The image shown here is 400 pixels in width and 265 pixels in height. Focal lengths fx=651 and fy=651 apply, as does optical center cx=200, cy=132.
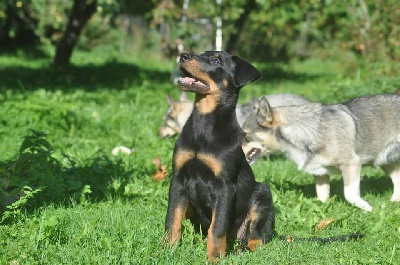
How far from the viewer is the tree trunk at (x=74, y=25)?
58.7 feet

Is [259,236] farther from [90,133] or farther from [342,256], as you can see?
[90,133]

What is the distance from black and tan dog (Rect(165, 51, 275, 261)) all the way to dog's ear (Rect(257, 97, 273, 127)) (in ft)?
7.28

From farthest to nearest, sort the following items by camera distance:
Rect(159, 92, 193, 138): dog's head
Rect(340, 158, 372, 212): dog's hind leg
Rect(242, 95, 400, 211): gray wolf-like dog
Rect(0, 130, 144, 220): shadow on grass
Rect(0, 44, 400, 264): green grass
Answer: Rect(159, 92, 193, 138): dog's head
Rect(242, 95, 400, 211): gray wolf-like dog
Rect(340, 158, 372, 212): dog's hind leg
Rect(0, 130, 144, 220): shadow on grass
Rect(0, 44, 400, 264): green grass

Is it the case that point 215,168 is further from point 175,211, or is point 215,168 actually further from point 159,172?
point 159,172

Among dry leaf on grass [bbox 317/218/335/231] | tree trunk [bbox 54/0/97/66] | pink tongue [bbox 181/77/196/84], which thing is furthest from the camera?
tree trunk [bbox 54/0/97/66]

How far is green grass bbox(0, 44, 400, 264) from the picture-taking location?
4914mm

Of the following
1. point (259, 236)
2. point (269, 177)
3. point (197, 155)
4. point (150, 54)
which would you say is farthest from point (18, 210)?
point (150, 54)

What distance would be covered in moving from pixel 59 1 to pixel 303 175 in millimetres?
20343

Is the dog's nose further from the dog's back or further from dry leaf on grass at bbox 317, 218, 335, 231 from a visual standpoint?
the dog's back

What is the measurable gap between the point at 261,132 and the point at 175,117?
3.78 metres

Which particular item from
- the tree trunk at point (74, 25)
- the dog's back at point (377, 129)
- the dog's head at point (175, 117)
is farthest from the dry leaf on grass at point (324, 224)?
the tree trunk at point (74, 25)

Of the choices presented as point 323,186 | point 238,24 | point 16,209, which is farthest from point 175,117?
point 238,24

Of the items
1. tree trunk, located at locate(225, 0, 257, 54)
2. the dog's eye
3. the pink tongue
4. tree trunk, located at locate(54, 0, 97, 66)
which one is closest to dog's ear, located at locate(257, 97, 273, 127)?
the dog's eye

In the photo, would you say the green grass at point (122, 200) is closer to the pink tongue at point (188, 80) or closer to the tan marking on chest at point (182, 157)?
the tan marking on chest at point (182, 157)
